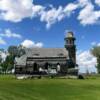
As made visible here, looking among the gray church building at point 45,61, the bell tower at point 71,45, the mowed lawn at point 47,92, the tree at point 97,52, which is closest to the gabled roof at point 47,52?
the gray church building at point 45,61

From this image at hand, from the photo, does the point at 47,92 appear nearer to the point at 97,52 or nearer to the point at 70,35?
the point at 70,35

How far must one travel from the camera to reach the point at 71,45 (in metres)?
121

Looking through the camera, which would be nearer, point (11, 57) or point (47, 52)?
point (47, 52)

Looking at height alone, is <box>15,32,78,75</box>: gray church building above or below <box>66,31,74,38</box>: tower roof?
below

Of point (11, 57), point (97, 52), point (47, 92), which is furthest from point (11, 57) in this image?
point (47, 92)

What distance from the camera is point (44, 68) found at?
111 m

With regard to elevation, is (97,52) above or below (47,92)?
above

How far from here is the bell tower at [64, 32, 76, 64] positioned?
11981 centimetres

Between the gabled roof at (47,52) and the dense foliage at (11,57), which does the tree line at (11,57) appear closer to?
the dense foliage at (11,57)

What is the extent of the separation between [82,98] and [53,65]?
263ft

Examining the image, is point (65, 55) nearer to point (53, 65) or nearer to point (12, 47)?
point (53, 65)

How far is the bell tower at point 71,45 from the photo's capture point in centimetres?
11981

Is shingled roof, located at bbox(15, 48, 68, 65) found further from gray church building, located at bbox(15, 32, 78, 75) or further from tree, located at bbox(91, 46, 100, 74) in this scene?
tree, located at bbox(91, 46, 100, 74)

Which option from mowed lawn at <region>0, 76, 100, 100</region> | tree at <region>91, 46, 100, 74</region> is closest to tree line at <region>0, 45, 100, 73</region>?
tree at <region>91, 46, 100, 74</region>
